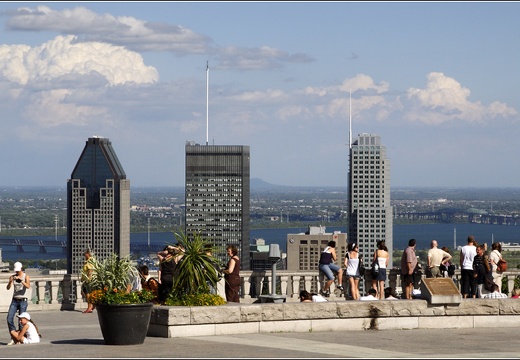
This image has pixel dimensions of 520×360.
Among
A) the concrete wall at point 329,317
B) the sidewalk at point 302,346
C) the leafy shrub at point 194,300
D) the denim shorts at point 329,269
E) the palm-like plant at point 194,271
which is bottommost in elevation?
the sidewalk at point 302,346

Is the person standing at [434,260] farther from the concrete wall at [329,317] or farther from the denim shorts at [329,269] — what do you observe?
the concrete wall at [329,317]

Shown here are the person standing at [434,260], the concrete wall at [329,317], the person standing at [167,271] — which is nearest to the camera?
the concrete wall at [329,317]

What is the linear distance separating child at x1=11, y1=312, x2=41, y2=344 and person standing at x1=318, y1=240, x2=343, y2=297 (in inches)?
355

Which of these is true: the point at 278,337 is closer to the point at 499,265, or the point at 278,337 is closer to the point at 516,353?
the point at 516,353

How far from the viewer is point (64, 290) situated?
2973 centimetres

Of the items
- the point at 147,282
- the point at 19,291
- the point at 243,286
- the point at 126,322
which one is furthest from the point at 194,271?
the point at 243,286

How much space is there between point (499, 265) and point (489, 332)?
5186 millimetres

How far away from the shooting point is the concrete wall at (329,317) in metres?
20.5

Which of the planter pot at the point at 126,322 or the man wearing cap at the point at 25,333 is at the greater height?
the planter pot at the point at 126,322

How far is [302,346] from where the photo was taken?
19.3m

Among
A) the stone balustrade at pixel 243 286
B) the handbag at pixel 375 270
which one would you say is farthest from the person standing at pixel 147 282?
the handbag at pixel 375 270

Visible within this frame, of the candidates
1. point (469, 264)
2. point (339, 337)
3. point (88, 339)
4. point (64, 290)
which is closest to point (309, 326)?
point (339, 337)

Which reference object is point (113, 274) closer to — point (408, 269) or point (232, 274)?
point (232, 274)

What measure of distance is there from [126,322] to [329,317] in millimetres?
4424
